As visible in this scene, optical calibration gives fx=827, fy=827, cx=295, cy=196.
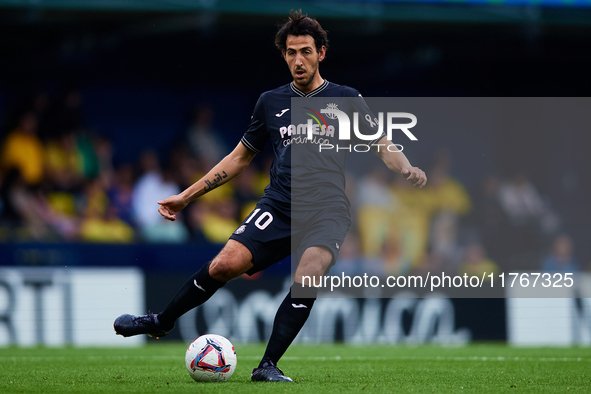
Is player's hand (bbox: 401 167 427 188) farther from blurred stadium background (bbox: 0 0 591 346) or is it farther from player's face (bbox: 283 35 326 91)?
blurred stadium background (bbox: 0 0 591 346)

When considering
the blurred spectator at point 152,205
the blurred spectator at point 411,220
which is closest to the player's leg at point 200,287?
the blurred spectator at point 152,205

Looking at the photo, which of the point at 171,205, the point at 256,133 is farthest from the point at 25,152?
the point at 256,133

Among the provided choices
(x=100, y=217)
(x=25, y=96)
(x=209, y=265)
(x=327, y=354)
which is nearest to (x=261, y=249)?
(x=209, y=265)

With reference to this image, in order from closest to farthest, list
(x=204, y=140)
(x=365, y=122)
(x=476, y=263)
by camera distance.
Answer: (x=365, y=122) → (x=476, y=263) → (x=204, y=140)

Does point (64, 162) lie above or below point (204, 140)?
below

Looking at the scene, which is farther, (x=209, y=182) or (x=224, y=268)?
(x=209, y=182)

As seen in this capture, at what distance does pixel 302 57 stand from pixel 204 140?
8.10 meters

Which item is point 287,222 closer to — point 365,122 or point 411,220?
point 365,122

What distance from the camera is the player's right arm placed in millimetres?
A: 5398

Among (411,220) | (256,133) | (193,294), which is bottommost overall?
(193,294)

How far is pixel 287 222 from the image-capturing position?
5.18m

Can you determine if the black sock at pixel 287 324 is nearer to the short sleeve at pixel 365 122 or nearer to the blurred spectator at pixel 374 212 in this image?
the short sleeve at pixel 365 122

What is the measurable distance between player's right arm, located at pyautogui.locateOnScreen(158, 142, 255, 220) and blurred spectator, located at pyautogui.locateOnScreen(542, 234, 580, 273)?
7676 millimetres

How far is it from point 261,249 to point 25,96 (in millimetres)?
8927
